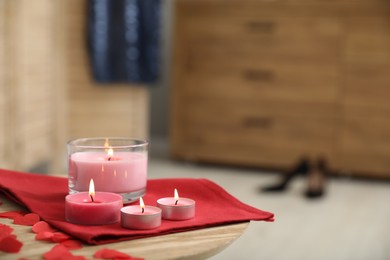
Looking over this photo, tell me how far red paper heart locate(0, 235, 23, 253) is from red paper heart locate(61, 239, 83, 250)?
5cm

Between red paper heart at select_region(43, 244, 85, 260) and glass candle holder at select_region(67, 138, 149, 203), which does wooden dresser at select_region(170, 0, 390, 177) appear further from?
red paper heart at select_region(43, 244, 85, 260)

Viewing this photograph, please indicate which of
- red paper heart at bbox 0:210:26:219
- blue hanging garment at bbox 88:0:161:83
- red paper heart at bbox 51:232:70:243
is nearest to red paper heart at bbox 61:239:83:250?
red paper heart at bbox 51:232:70:243

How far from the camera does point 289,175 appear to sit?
2.74m

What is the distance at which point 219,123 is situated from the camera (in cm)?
317

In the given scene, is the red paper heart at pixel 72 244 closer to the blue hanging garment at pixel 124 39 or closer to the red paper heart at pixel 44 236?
the red paper heart at pixel 44 236

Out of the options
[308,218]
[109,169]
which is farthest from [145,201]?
[308,218]

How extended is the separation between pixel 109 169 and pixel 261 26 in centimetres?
230

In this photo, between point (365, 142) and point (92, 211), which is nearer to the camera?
point (92, 211)

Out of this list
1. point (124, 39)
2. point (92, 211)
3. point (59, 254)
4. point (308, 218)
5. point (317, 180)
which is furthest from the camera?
point (124, 39)

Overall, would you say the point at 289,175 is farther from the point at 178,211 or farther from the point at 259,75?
the point at 178,211

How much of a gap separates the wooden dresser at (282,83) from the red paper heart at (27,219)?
2.37 meters

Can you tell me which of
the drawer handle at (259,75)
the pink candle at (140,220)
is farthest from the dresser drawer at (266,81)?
the pink candle at (140,220)

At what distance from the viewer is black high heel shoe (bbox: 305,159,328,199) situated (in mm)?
2576

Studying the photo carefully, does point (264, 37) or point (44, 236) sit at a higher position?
point (264, 37)
